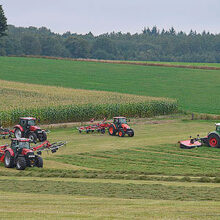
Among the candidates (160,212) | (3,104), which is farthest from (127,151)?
(3,104)

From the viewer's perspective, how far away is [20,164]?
29062mm

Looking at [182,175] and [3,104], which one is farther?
[3,104]

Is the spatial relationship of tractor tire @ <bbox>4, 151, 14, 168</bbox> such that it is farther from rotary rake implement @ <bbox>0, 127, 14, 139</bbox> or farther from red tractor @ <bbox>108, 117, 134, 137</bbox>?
red tractor @ <bbox>108, 117, 134, 137</bbox>

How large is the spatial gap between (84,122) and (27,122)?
11.9m

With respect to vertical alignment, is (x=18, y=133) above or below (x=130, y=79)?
below

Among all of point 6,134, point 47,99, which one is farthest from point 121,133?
point 47,99

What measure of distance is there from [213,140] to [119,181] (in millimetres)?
13962

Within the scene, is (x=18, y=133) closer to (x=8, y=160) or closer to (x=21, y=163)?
(x=8, y=160)

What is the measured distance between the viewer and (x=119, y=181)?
81.1ft

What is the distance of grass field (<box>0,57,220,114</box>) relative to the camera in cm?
7912

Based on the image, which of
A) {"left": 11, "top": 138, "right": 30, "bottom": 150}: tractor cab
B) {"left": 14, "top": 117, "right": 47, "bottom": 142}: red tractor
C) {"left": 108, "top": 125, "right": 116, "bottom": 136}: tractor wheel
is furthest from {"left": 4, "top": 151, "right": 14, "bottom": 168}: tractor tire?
{"left": 108, "top": 125, "right": 116, "bottom": 136}: tractor wheel

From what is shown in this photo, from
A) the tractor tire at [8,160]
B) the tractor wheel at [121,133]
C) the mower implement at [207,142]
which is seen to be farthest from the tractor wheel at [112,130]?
the tractor tire at [8,160]

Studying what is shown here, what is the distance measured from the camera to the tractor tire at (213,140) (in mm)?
36469

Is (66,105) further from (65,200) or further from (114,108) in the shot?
(65,200)
